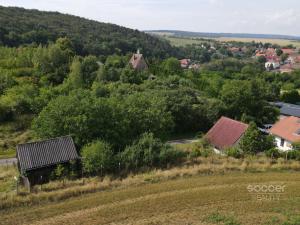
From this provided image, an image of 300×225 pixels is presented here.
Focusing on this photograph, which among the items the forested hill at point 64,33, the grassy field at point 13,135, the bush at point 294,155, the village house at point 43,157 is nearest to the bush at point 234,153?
the bush at point 294,155

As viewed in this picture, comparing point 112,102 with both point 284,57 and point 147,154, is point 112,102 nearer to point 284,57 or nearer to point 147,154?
point 147,154

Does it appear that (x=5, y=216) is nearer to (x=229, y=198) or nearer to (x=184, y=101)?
(x=229, y=198)

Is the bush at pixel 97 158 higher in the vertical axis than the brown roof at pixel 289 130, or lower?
higher

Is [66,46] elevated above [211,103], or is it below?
above

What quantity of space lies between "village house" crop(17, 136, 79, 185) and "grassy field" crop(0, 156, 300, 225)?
128cm

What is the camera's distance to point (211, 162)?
2755cm

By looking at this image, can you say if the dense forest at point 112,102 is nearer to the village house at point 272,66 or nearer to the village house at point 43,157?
the village house at point 43,157

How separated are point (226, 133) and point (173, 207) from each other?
15067 mm

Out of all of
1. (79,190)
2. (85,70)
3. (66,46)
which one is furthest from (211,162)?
(66,46)

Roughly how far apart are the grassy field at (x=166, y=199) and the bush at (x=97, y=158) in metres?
0.95

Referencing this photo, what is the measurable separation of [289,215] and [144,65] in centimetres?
5503

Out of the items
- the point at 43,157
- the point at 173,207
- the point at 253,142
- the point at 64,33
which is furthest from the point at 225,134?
the point at 64,33

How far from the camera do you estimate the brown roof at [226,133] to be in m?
31.8

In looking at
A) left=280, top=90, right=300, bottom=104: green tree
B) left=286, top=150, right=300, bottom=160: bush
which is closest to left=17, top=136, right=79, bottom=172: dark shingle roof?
left=286, top=150, right=300, bottom=160: bush
